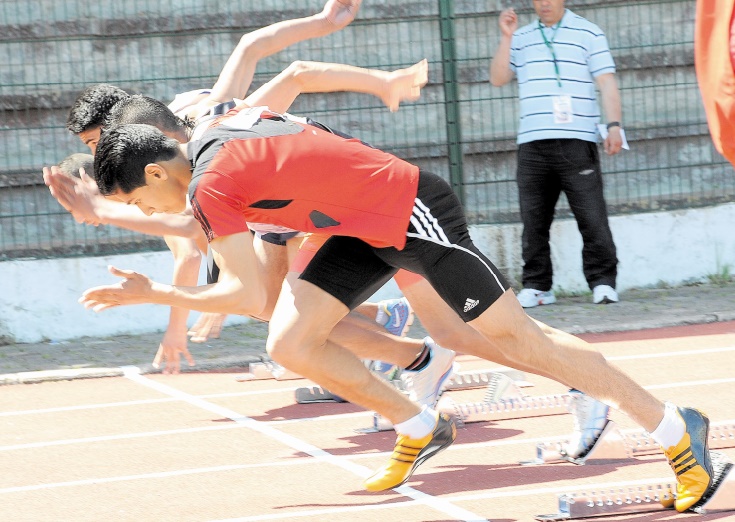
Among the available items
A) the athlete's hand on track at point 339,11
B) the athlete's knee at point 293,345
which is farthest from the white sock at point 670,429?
the athlete's hand on track at point 339,11

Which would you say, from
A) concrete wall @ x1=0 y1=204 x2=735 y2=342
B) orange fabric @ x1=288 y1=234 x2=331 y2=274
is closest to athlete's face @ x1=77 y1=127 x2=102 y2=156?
orange fabric @ x1=288 y1=234 x2=331 y2=274

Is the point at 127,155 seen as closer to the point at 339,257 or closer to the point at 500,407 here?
the point at 339,257

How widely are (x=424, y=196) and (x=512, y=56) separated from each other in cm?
528

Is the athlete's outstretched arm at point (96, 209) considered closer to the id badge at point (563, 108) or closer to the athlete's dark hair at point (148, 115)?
the athlete's dark hair at point (148, 115)

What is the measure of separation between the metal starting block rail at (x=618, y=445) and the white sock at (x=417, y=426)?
64 cm

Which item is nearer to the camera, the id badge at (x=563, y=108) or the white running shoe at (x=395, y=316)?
the white running shoe at (x=395, y=316)

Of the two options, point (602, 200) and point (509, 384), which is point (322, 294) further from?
point (602, 200)

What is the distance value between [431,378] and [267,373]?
2.37 metres

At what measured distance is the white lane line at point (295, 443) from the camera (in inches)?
193

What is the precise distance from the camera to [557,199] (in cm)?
1019

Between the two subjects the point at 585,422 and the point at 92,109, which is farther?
the point at 92,109

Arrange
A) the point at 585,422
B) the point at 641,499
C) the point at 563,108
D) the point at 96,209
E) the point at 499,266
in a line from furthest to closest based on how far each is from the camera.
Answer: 1. the point at 499,266
2. the point at 563,108
3. the point at 96,209
4. the point at 585,422
5. the point at 641,499

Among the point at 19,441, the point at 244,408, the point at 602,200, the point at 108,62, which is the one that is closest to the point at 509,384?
the point at 244,408

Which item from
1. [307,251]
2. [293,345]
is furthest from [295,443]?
[293,345]
